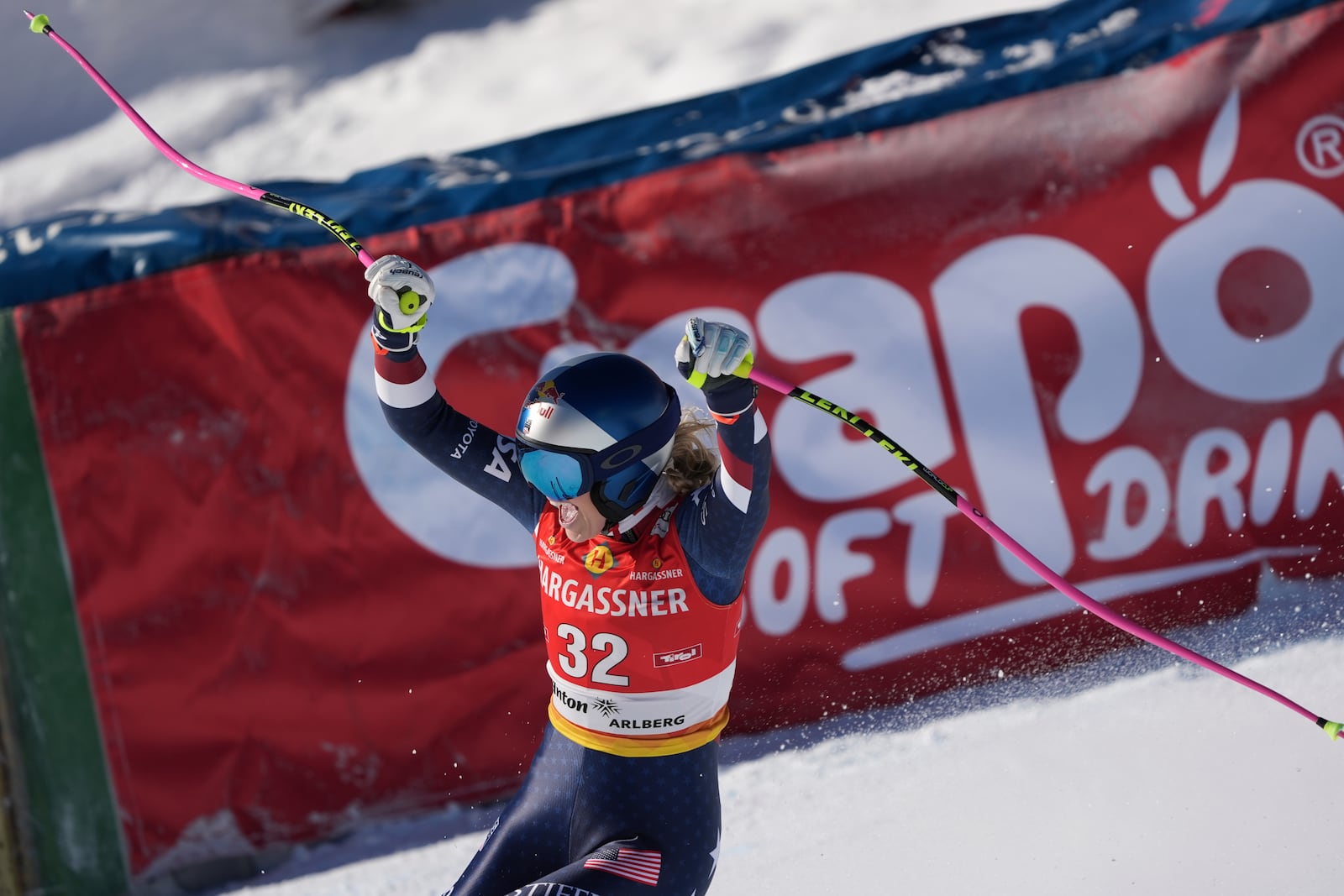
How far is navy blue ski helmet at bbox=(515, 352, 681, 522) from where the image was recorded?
2658 mm

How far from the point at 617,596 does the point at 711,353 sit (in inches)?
24.4

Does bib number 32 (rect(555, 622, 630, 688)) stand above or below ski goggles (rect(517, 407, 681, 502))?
below

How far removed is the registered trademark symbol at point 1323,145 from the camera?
443 centimetres

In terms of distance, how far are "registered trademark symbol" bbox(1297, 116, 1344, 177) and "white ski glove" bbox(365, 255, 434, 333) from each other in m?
3.05

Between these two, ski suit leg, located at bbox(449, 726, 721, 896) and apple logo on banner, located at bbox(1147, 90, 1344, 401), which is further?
apple logo on banner, located at bbox(1147, 90, 1344, 401)

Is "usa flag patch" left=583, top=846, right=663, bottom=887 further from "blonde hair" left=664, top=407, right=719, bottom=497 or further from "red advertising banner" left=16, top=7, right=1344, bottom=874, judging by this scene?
"red advertising banner" left=16, top=7, right=1344, bottom=874

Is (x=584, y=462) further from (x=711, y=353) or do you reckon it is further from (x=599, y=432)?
(x=711, y=353)

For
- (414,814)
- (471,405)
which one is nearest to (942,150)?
(471,405)

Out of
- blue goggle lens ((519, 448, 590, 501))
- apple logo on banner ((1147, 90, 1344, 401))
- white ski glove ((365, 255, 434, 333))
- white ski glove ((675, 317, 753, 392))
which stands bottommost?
apple logo on banner ((1147, 90, 1344, 401))

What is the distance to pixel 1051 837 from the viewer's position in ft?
12.8

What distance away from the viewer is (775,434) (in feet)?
15.2

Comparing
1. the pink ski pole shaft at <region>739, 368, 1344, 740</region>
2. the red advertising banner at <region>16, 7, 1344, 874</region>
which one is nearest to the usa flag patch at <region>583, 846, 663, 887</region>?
the pink ski pole shaft at <region>739, 368, 1344, 740</region>

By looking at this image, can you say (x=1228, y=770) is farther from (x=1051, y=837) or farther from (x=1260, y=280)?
(x=1260, y=280)

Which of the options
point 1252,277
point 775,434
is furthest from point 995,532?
point 1252,277
